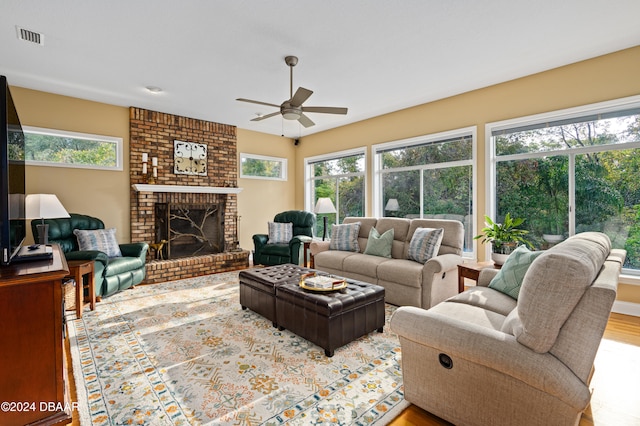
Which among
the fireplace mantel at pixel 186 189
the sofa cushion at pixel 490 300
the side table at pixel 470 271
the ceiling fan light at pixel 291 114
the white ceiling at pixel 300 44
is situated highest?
the white ceiling at pixel 300 44

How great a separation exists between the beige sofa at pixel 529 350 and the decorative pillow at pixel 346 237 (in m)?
2.95

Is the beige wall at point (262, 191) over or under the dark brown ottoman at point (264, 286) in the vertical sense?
over

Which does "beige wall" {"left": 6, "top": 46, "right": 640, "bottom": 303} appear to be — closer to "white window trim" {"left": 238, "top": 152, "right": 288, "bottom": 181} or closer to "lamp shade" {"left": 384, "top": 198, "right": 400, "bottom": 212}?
"white window trim" {"left": 238, "top": 152, "right": 288, "bottom": 181}

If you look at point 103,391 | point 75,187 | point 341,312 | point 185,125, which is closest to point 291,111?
point 341,312

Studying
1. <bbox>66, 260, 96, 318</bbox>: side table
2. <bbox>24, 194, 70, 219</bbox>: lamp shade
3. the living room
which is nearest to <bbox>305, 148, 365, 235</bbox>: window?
the living room

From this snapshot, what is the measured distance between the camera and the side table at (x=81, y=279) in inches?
127

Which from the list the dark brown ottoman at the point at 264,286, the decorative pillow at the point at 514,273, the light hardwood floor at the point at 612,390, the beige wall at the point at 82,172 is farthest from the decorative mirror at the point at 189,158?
the decorative pillow at the point at 514,273

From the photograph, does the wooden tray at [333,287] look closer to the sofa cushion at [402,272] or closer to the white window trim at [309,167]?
the sofa cushion at [402,272]

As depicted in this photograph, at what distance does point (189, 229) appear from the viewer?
5.75m

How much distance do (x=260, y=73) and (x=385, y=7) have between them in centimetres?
Answer: 180

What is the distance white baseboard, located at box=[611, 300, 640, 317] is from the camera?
330 centimetres

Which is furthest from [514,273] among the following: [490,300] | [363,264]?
[363,264]

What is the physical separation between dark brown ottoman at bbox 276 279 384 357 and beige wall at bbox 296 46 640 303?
2440mm

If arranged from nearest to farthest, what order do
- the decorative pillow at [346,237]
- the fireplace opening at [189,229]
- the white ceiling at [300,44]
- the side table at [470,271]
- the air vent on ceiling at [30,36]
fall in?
the white ceiling at [300,44] < the air vent on ceiling at [30,36] < the side table at [470,271] < the decorative pillow at [346,237] < the fireplace opening at [189,229]
